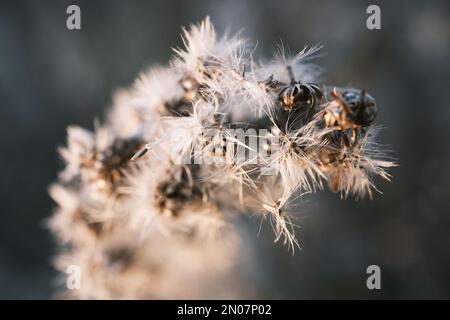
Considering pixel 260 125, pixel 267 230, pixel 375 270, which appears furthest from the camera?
pixel 267 230

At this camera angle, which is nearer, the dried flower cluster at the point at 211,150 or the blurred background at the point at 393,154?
the dried flower cluster at the point at 211,150

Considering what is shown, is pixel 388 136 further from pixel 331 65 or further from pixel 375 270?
pixel 375 270

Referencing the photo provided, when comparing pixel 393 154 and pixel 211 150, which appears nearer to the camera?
pixel 211 150

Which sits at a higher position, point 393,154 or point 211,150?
point 393,154

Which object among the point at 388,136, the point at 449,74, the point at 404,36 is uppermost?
the point at 404,36

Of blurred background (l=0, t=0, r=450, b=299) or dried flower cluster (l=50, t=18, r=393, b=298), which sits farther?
blurred background (l=0, t=0, r=450, b=299)
